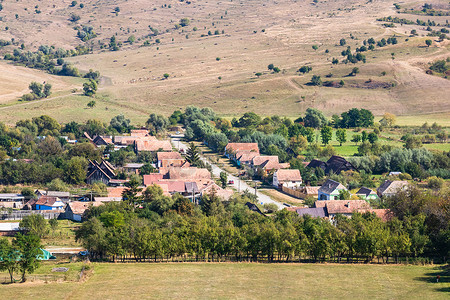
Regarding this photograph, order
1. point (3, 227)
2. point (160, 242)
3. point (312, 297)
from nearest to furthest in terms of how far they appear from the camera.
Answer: point (312, 297) < point (160, 242) < point (3, 227)

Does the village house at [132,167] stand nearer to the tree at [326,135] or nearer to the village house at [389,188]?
the village house at [389,188]

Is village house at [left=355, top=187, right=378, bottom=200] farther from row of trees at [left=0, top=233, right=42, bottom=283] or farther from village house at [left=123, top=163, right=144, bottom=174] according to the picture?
row of trees at [left=0, top=233, right=42, bottom=283]

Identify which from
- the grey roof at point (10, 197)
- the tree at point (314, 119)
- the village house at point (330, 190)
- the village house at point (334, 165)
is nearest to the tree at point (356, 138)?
the tree at point (314, 119)

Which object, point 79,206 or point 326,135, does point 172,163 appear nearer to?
point 79,206

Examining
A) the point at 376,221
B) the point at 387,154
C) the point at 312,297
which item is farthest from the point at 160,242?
the point at 387,154

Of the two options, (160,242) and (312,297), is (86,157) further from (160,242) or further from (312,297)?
(312,297)
